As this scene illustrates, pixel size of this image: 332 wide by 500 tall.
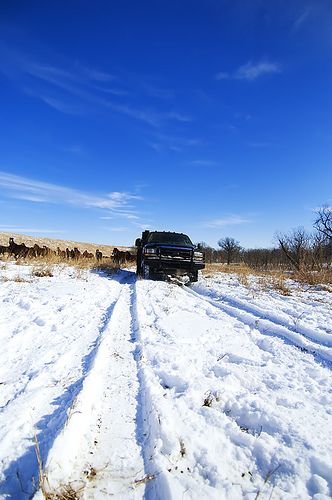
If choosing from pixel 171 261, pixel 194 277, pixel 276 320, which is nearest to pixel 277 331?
pixel 276 320

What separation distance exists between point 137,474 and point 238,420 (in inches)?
34.6

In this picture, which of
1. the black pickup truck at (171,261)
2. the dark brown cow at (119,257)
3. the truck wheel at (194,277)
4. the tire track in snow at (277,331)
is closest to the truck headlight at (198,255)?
the black pickup truck at (171,261)

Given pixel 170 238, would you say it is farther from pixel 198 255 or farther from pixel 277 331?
pixel 277 331

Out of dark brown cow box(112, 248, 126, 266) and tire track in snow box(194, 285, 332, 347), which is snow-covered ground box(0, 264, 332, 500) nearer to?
tire track in snow box(194, 285, 332, 347)

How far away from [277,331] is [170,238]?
893cm

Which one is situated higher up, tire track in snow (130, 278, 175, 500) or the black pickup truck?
the black pickup truck

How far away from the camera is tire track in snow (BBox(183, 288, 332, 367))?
3715 millimetres

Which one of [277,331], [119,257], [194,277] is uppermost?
[119,257]

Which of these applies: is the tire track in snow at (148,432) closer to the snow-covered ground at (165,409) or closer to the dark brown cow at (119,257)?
the snow-covered ground at (165,409)

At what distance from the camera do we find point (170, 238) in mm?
13328

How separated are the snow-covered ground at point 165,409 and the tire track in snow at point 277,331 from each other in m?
0.03

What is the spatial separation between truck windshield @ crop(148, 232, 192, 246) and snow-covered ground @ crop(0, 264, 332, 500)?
8196 mm

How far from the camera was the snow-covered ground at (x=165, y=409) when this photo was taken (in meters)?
1.63

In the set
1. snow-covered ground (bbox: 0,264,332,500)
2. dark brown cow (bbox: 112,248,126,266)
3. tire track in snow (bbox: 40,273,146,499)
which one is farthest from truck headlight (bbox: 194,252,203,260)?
dark brown cow (bbox: 112,248,126,266)
